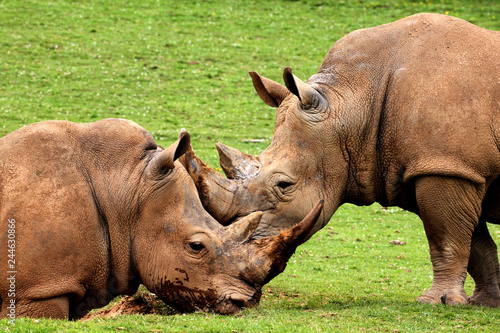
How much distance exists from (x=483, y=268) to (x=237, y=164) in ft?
10.5

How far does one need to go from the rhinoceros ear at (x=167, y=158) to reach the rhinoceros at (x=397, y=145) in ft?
3.22

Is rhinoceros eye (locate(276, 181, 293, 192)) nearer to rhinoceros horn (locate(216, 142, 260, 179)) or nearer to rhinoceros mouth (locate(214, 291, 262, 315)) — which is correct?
rhinoceros horn (locate(216, 142, 260, 179))

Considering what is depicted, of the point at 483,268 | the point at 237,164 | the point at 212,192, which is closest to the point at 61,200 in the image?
the point at 212,192

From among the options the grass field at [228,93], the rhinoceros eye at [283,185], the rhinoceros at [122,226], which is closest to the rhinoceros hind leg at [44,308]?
the rhinoceros at [122,226]

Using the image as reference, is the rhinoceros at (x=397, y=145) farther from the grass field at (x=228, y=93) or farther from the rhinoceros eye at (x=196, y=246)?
the rhinoceros eye at (x=196, y=246)

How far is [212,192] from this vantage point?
7633mm

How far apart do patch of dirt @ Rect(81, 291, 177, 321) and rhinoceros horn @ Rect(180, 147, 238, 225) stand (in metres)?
1.12

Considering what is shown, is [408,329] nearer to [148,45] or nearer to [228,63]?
[228,63]

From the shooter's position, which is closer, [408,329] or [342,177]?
[408,329]

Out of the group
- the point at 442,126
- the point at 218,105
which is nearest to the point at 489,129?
the point at 442,126

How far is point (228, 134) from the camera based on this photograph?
17.5 meters

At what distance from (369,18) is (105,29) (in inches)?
388

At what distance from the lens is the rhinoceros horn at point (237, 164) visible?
7.88m

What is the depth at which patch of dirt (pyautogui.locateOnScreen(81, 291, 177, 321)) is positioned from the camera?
7320mm
